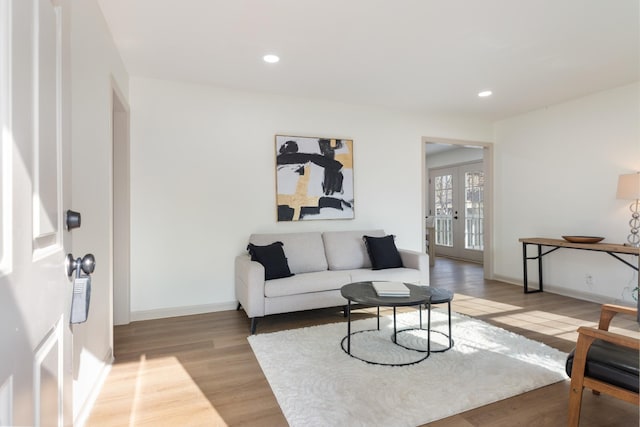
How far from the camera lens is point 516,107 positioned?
181 inches

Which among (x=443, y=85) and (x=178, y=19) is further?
(x=443, y=85)

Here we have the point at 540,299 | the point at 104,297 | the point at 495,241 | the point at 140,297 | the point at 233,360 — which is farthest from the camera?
the point at 495,241

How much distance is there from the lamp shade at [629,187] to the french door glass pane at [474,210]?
3421mm

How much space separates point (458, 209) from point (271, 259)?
559 centimetres

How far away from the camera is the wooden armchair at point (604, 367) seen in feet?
4.86

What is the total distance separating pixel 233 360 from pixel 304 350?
1.76 ft

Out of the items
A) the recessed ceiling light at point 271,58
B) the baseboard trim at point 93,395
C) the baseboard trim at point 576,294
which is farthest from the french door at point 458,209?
the baseboard trim at point 93,395

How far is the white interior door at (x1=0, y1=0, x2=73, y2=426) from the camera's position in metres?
0.61

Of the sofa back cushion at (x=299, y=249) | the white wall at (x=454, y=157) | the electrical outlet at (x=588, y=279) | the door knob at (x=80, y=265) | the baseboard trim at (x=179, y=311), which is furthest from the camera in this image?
the white wall at (x=454, y=157)

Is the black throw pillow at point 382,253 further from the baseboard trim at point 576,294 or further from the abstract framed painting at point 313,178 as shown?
the baseboard trim at point 576,294

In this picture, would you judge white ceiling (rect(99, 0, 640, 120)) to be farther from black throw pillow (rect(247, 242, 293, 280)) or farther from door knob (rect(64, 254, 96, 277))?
door knob (rect(64, 254, 96, 277))

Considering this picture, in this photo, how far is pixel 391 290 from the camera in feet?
8.35

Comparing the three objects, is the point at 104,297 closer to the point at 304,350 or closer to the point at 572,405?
the point at 304,350

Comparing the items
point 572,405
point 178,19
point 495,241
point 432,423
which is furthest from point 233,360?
point 495,241
